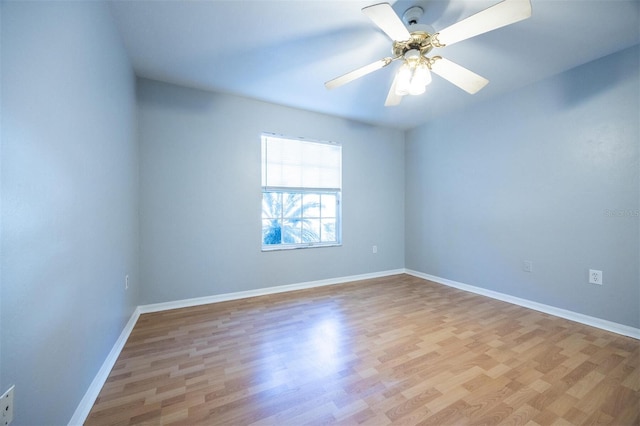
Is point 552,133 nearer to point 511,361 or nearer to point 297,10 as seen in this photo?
point 511,361

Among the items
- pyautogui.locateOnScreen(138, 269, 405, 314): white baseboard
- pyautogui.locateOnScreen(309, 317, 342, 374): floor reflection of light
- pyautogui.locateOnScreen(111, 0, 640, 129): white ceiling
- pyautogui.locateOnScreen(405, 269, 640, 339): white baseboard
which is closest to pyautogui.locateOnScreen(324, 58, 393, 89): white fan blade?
pyautogui.locateOnScreen(111, 0, 640, 129): white ceiling

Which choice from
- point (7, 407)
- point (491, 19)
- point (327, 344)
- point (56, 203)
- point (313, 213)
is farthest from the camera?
point (313, 213)

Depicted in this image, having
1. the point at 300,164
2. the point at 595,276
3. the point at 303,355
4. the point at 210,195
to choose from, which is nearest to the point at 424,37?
the point at 300,164

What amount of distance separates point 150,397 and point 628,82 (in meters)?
4.29

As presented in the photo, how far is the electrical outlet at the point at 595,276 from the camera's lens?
2246 millimetres

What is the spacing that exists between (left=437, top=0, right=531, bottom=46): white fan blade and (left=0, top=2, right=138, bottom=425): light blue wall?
6.35 ft

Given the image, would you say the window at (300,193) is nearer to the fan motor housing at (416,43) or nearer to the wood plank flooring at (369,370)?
the wood plank flooring at (369,370)

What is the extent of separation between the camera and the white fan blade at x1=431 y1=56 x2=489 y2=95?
1.68 meters

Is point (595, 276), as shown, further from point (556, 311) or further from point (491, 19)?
point (491, 19)

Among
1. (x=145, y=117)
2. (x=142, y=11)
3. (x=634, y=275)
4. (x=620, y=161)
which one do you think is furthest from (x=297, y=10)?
(x=634, y=275)

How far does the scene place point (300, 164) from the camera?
3.40 metres

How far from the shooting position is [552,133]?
99.9 inches

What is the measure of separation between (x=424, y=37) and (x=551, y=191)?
219cm

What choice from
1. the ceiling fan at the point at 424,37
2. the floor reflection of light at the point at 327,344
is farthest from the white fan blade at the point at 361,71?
the floor reflection of light at the point at 327,344
